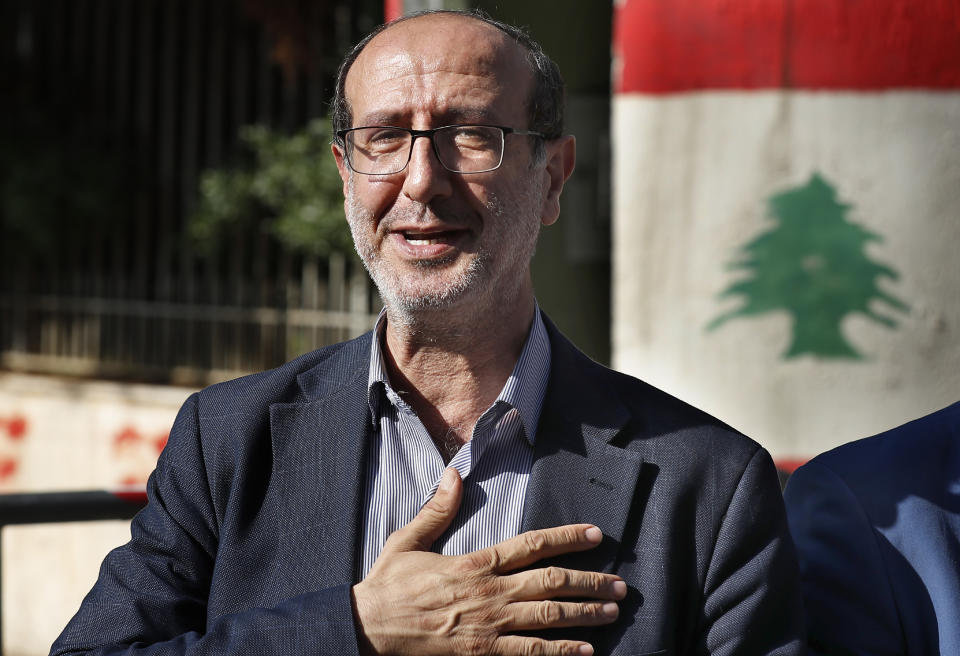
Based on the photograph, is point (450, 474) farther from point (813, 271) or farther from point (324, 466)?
point (813, 271)

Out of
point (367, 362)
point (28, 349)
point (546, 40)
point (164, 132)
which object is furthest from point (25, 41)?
point (367, 362)

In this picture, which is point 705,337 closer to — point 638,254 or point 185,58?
point 638,254

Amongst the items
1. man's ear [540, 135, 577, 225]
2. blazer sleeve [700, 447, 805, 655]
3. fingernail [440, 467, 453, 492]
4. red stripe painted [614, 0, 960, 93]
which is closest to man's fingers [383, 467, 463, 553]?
fingernail [440, 467, 453, 492]

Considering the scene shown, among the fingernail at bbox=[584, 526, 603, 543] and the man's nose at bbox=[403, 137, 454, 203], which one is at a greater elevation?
the man's nose at bbox=[403, 137, 454, 203]

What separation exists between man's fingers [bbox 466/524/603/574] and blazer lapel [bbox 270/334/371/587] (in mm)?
226

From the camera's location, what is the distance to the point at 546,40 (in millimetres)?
3217

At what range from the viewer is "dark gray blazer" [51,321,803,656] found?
1.63 m

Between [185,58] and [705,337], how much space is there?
514cm

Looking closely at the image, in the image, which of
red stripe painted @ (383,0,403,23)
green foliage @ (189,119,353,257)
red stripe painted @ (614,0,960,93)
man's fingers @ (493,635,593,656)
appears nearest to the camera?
man's fingers @ (493,635,593,656)

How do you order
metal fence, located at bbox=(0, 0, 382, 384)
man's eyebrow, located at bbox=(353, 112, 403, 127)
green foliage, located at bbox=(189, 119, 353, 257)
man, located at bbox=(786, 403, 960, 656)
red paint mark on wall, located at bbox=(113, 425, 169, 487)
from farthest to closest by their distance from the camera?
metal fence, located at bbox=(0, 0, 382, 384)
green foliage, located at bbox=(189, 119, 353, 257)
red paint mark on wall, located at bbox=(113, 425, 169, 487)
man's eyebrow, located at bbox=(353, 112, 403, 127)
man, located at bbox=(786, 403, 960, 656)

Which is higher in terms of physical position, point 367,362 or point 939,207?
point 939,207

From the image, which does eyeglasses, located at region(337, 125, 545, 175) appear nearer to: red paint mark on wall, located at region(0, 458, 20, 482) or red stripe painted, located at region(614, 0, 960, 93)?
red stripe painted, located at region(614, 0, 960, 93)

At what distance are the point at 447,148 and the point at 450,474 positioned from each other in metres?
0.51

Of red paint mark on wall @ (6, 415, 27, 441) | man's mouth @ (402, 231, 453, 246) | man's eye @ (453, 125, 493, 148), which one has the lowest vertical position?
red paint mark on wall @ (6, 415, 27, 441)
